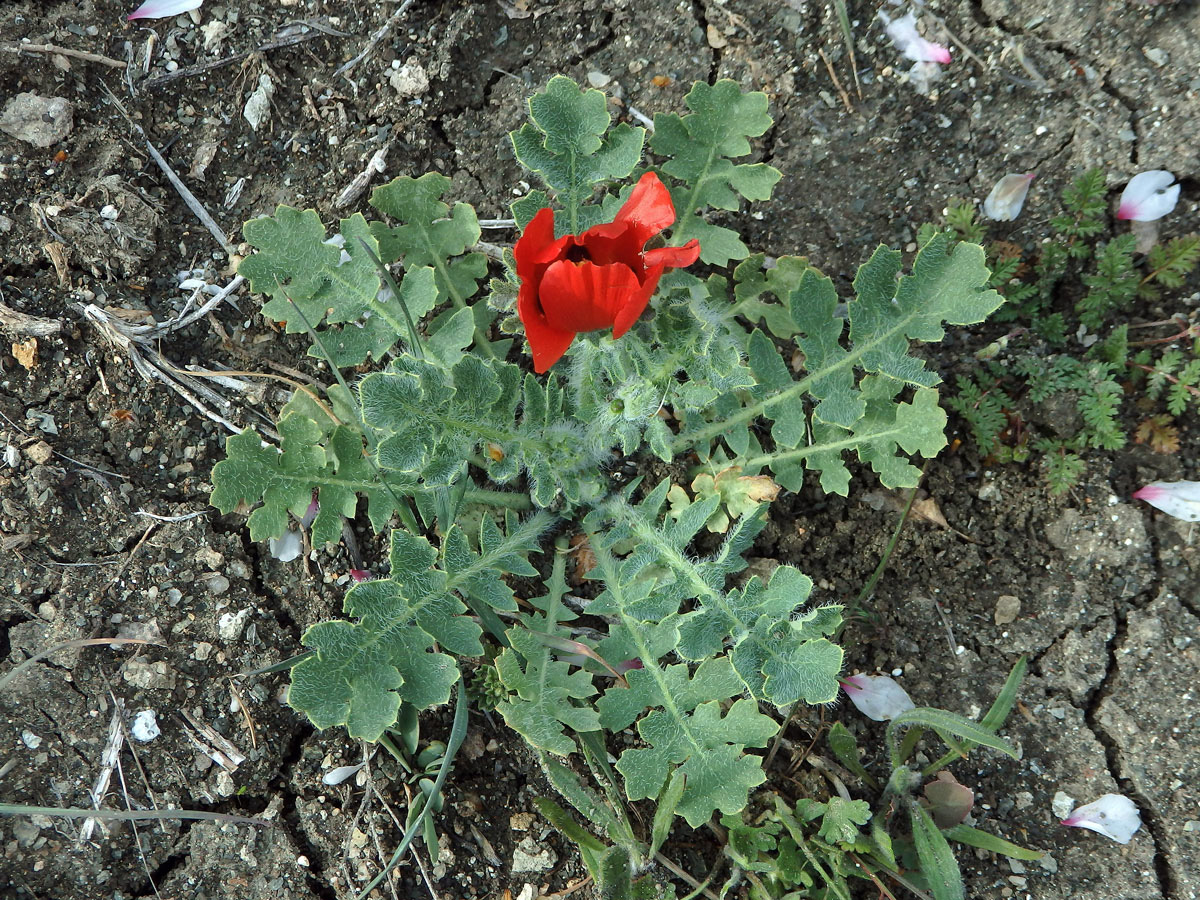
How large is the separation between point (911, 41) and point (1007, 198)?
689 millimetres

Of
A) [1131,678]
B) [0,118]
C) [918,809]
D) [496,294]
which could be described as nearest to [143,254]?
[0,118]

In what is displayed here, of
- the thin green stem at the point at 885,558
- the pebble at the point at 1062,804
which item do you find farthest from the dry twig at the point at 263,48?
the pebble at the point at 1062,804

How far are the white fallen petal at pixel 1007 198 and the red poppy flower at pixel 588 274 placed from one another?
1.59m

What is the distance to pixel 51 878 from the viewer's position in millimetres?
2662

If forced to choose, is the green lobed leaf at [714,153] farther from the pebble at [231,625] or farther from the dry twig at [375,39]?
the pebble at [231,625]

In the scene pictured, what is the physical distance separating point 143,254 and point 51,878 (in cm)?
203

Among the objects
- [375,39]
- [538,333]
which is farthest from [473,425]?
[375,39]

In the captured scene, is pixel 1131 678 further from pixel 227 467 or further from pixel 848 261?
pixel 227 467

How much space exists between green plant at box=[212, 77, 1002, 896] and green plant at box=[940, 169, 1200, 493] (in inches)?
22.4

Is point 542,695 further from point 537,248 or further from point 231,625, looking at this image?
point 537,248

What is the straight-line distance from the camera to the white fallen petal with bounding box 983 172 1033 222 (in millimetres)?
3189

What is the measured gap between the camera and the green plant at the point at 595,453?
94.0 inches

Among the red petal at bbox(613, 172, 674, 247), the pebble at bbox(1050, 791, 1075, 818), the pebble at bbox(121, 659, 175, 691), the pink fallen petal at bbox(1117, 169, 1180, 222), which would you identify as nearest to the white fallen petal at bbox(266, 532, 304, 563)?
A: the pebble at bbox(121, 659, 175, 691)

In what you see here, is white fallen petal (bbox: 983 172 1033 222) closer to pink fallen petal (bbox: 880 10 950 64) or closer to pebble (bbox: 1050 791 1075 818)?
pink fallen petal (bbox: 880 10 950 64)
